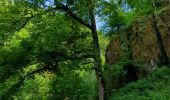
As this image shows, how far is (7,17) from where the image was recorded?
21.6 m

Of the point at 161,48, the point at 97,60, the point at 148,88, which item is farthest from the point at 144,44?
the point at 148,88

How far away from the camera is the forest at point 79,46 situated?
2144cm

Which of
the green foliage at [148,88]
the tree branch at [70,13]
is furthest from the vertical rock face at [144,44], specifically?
the tree branch at [70,13]

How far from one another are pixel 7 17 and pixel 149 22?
332 inches

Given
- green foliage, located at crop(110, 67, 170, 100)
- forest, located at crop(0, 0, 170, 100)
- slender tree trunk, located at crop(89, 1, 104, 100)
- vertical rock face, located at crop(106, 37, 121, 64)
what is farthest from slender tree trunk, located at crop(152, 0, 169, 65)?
slender tree trunk, located at crop(89, 1, 104, 100)

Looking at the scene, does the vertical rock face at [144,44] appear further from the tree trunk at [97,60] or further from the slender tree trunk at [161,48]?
the tree trunk at [97,60]

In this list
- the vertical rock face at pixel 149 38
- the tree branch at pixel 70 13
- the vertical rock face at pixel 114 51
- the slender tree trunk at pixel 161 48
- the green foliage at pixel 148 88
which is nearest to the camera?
the green foliage at pixel 148 88

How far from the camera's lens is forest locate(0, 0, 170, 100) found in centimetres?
2144

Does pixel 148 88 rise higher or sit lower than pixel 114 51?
lower

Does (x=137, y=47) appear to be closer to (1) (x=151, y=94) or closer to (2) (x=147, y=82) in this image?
(2) (x=147, y=82)

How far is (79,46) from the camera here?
2312cm

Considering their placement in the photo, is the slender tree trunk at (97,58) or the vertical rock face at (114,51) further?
the vertical rock face at (114,51)

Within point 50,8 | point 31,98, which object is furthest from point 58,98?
point 50,8

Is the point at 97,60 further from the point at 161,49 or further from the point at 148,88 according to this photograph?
the point at 161,49
